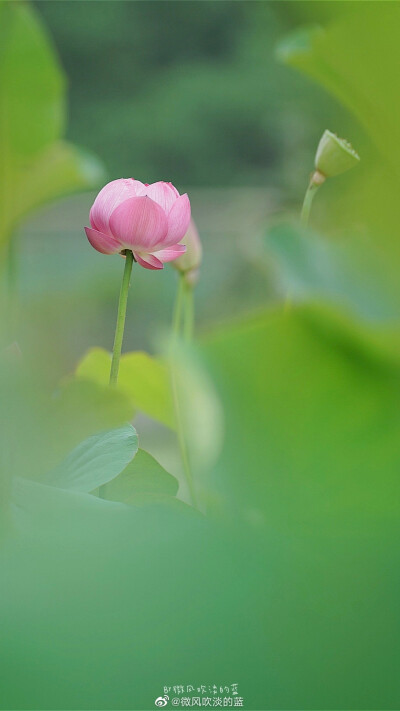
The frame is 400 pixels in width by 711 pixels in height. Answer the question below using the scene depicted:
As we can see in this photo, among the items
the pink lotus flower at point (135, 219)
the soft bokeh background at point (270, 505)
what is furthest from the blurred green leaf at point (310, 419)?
the pink lotus flower at point (135, 219)

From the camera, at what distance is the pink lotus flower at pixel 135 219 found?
20 centimetres

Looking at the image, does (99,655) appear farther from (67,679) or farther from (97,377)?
(97,377)

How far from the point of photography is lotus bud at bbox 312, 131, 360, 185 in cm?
19

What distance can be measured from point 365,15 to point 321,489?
0.25 feet

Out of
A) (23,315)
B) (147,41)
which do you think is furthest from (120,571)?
(147,41)

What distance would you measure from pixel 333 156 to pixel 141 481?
10 cm

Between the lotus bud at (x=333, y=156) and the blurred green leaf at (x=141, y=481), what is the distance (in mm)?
84

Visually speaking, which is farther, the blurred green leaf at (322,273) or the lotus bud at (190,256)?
the lotus bud at (190,256)

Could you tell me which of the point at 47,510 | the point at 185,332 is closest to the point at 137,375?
the point at 185,332

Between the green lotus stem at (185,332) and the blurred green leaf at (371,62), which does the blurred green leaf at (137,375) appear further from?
the blurred green leaf at (371,62)

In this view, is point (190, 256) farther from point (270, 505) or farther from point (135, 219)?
point (270, 505)

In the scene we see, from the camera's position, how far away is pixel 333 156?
0.63ft

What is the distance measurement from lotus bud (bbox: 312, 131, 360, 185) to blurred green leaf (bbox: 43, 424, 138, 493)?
8 centimetres

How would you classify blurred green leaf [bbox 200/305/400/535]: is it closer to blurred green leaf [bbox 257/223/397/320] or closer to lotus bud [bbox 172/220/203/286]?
blurred green leaf [bbox 257/223/397/320]
